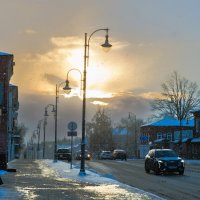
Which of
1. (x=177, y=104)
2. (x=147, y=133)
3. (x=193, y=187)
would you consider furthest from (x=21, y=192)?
(x=147, y=133)

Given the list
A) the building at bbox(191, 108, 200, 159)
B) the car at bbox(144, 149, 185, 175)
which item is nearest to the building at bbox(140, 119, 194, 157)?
the building at bbox(191, 108, 200, 159)

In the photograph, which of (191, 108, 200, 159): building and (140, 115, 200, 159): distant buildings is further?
(140, 115, 200, 159): distant buildings

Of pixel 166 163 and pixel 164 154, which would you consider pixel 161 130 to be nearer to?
pixel 164 154

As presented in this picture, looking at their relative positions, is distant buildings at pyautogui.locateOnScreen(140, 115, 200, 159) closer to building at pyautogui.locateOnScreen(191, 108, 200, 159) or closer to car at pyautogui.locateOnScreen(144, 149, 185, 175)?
building at pyautogui.locateOnScreen(191, 108, 200, 159)

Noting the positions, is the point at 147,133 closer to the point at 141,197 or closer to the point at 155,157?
the point at 155,157

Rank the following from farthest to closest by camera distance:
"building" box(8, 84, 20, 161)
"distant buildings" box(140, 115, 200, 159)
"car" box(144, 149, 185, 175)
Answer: "distant buildings" box(140, 115, 200, 159) < "building" box(8, 84, 20, 161) < "car" box(144, 149, 185, 175)

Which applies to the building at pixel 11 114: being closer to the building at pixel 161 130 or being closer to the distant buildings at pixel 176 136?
the distant buildings at pixel 176 136

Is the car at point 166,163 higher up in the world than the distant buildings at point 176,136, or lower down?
lower down

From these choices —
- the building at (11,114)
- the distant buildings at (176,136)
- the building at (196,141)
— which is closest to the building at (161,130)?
the distant buildings at (176,136)

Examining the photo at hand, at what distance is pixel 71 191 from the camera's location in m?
18.2

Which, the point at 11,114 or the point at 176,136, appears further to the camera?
the point at 176,136

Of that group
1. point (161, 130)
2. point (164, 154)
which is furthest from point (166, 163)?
point (161, 130)

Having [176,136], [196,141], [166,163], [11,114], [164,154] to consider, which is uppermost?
[11,114]

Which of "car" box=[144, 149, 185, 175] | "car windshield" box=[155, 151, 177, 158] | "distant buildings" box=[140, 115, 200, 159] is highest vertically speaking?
"distant buildings" box=[140, 115, 200, 159]
